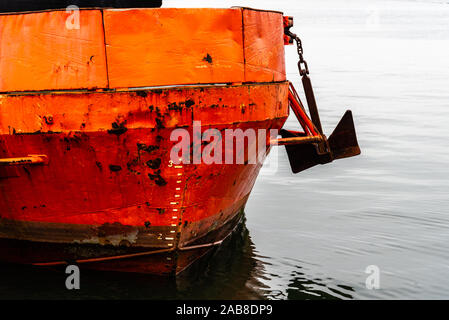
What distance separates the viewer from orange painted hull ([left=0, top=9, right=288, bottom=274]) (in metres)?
4.23

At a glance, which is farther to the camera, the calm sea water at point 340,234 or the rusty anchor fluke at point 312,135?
the rusty anchor fluke at point 312,135

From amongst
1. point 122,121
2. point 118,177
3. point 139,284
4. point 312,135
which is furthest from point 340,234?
point 122,121

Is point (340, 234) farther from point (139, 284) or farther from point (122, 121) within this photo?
point (122, 121)

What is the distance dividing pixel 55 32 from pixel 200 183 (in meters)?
1.32

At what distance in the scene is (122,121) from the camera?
423 centimetres

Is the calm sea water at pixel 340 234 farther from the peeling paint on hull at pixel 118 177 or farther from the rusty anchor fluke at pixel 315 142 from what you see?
the rusty anchor fluke at pixel 315 142

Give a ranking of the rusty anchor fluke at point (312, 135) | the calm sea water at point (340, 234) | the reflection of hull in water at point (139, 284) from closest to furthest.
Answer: the reflection of hull in water at point (139, 284), the calm sea water at point (340, 234), the rusty anchor fluke at point (312, 135)

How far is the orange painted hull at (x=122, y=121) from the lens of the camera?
4.23 m

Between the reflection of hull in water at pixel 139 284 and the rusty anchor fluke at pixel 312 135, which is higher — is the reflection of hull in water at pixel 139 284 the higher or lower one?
the lower one

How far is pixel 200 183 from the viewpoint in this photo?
183 inches

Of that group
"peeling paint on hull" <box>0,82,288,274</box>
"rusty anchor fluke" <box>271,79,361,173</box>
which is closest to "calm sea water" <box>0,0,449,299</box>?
"peeling paint on hull" <box>0,82,288,274</box>

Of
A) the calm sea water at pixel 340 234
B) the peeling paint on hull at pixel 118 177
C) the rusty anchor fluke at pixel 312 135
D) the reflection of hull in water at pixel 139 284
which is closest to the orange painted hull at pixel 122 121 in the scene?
the peeling paint on hull at pixel 118 177
